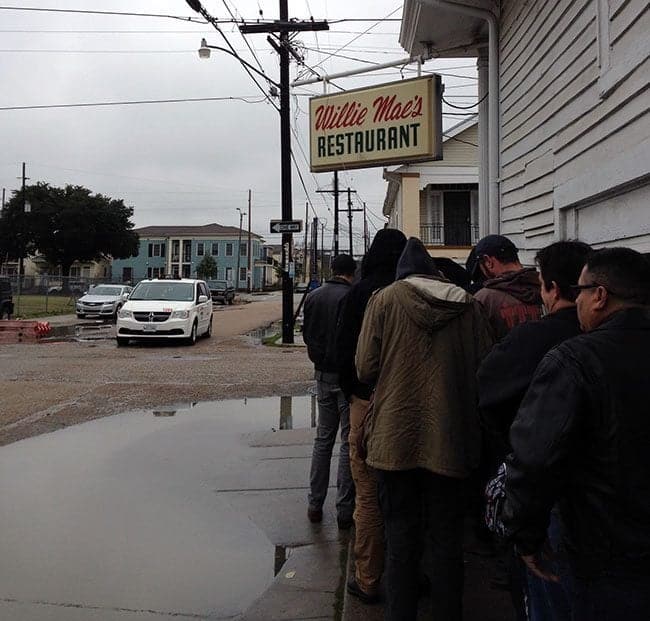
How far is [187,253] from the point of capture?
3634 inches

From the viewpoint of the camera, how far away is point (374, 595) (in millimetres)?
3285

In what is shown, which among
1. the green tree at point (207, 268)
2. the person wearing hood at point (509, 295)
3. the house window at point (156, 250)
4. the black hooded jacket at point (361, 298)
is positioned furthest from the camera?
the house window at point (156, 250)

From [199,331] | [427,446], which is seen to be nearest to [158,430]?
[427,446]

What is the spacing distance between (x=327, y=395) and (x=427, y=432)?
1.75 meters

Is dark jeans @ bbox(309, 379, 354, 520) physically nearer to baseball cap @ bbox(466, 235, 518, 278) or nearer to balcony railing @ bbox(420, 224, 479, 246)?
baseball cap @ bbox(466, 235, 518, 278)

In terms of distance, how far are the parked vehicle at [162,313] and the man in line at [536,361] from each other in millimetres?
14799

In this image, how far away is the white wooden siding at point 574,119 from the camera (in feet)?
11.0

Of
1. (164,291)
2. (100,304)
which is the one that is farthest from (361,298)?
(100,304)

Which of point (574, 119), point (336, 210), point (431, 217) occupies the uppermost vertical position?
point (336, 210)

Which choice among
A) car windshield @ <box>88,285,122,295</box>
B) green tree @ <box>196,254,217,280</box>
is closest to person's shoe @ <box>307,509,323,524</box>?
car windshield @ <box>88,285,122,295</box>

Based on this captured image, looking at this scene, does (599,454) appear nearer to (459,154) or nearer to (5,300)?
(459,154)

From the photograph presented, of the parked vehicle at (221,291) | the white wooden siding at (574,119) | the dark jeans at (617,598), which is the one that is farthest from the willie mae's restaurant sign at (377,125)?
the parked vehicle at (221,291)

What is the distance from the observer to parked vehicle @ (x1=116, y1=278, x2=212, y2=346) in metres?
16.2

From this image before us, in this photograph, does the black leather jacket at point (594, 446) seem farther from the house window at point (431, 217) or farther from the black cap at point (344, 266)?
the house window at point (431, 217)
